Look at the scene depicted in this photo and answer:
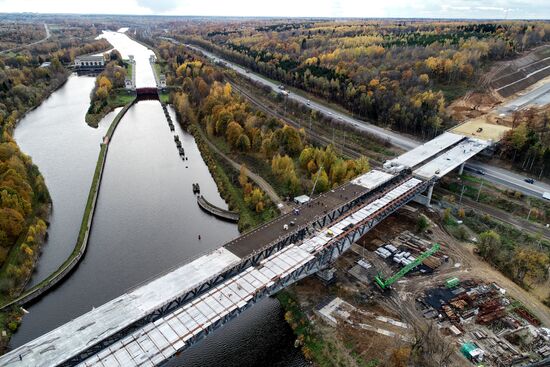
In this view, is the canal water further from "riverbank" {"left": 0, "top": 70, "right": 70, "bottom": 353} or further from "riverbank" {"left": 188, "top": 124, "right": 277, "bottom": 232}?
"riverbank" {"left": 188, "top": 124, "right": 277, "bottom": 232}

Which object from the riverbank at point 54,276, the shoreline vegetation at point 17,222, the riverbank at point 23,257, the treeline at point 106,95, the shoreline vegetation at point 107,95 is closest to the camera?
the riverbank at point 54,276

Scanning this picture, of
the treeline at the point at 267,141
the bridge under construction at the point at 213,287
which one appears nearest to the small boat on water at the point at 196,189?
the treeline at the point at 267,141

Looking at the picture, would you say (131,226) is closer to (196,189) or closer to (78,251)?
(78,251)

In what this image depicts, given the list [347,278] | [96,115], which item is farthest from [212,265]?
[96,115]

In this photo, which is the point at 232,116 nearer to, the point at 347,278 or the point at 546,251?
the point at 347,278

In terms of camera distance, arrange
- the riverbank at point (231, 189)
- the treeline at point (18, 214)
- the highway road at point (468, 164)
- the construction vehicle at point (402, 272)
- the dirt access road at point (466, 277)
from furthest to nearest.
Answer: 1. the highway road at point (468, 164)
2. the riverbank at point (231, 189)
3. the treeline at point (18, 214)
4. the construction vehicle at point (402, 272)
5. the dirt access road at point (466, 277)

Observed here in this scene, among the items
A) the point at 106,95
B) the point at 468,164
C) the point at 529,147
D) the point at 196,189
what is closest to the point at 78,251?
the point at 196,189

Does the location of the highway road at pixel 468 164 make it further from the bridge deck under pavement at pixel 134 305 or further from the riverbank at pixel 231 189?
the bridge deck under pavement at pixel 134 305
